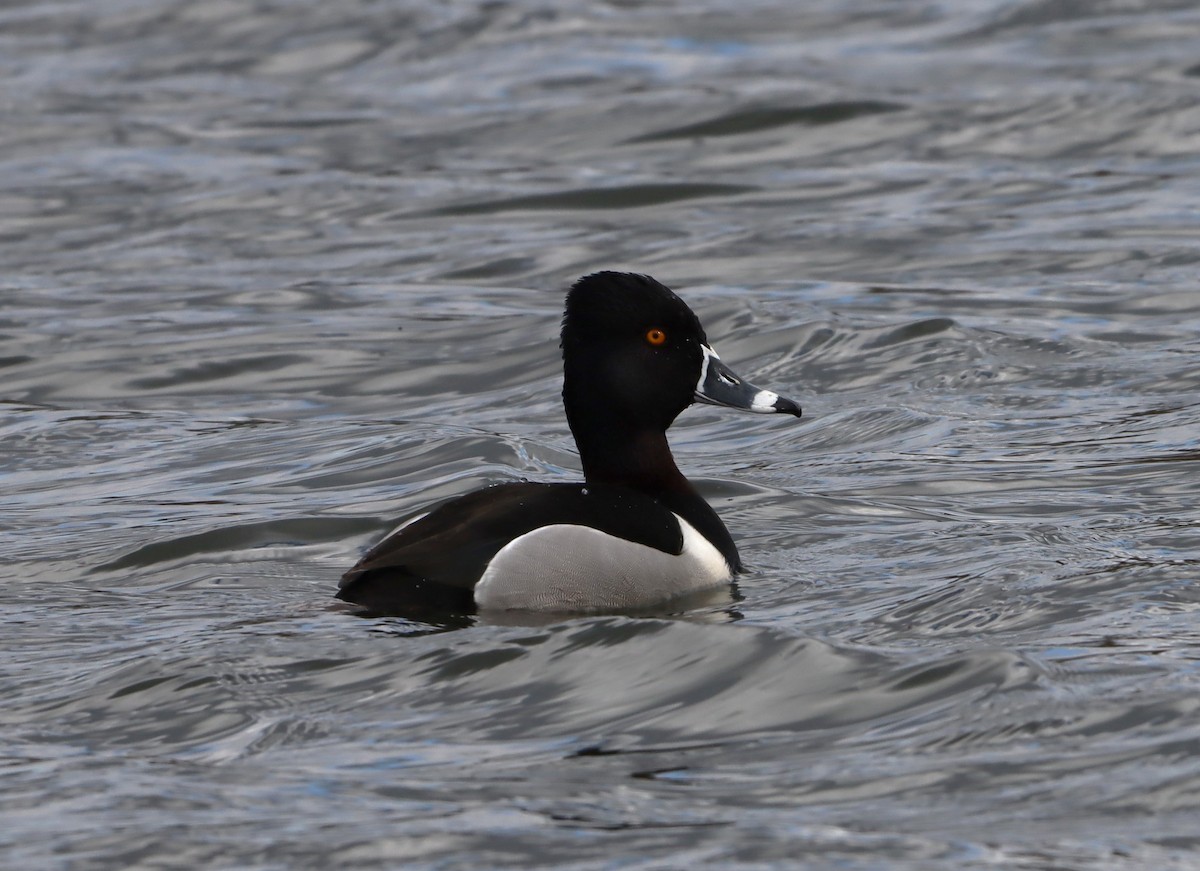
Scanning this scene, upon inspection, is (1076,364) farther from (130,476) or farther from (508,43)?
(508,43)

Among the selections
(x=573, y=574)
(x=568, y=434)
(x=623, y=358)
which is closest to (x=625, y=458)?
(x=623, y=358)

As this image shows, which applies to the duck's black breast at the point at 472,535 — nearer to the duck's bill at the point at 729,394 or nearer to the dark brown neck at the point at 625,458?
the dark brown neck at the point at 625,458

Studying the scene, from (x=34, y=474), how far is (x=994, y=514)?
4.03 meters

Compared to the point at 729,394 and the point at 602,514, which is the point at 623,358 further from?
the point at 602,514

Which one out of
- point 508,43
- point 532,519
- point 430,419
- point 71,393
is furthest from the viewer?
point 508,43

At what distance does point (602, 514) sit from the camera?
266 inches

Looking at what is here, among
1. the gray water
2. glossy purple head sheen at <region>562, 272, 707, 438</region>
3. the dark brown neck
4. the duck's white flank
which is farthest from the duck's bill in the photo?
the duck's white flank

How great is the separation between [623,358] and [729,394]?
0.54 meters

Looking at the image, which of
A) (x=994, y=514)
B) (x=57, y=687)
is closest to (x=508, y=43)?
(x=994, y=514)

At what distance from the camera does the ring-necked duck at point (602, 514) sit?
21.4 feet

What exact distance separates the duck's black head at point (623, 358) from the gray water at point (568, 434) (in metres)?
0.67

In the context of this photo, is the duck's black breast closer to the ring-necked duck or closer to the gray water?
the ring-necked duck

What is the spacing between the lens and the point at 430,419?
33.2 feet

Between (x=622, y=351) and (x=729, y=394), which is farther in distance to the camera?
(x=729, y=394)
